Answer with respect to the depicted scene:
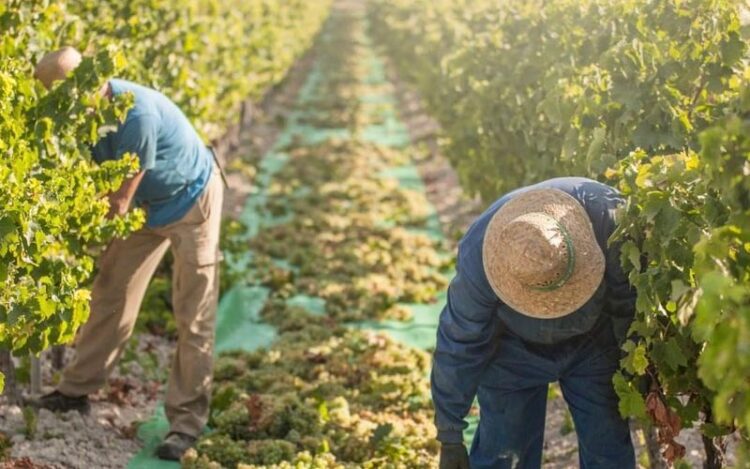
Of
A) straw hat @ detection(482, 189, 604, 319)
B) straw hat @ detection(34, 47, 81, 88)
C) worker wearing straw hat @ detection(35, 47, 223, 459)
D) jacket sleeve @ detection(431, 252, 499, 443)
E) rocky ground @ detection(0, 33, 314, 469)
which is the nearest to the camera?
straw hat @ detection(482, 189, 604, 319)

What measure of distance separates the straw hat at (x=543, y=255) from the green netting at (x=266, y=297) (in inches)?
87.4

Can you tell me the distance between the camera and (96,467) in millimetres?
4848

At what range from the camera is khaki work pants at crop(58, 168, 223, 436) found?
5.14 meters

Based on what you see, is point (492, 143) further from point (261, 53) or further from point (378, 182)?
point (261, 53)

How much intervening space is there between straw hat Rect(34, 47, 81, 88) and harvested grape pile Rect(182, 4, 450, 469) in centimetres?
186

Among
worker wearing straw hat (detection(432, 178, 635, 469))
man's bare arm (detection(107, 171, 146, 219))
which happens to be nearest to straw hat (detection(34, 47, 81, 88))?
man's bare arm (detection(107, 171, 146, 219))

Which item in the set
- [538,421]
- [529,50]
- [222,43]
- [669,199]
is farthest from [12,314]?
[222,43]

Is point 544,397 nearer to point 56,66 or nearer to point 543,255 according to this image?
point 543,255

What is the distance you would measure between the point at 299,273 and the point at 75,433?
3.41 meters

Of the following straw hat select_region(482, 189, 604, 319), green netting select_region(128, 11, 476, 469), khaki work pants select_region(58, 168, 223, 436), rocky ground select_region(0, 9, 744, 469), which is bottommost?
green netting select_region(128, 11, 476, 469)

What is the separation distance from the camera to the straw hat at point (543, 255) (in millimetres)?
3232

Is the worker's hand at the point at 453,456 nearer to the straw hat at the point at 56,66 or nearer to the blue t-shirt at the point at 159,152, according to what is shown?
the blue t-shirt at the point at 159,152

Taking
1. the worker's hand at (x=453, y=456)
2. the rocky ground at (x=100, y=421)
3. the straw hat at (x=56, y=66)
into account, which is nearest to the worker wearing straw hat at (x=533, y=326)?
the worker's hand at (x=453, y=456)

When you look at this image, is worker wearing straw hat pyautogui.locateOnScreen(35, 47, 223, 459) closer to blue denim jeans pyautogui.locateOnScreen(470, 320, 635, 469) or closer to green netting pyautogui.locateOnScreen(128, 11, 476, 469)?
green netting pyautogui.locateOnScreen(128, 11, 476, 469)
